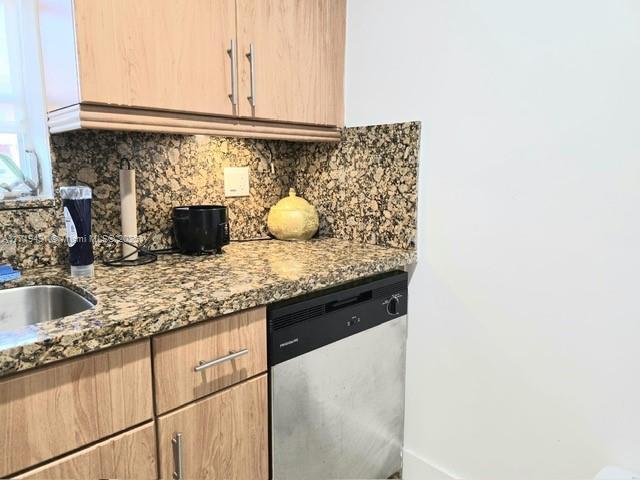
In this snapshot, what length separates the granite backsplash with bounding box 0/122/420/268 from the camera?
1239 millimetres

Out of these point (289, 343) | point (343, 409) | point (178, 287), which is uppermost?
point (178, 287)

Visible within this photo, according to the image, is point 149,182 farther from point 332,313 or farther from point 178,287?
point 332,313

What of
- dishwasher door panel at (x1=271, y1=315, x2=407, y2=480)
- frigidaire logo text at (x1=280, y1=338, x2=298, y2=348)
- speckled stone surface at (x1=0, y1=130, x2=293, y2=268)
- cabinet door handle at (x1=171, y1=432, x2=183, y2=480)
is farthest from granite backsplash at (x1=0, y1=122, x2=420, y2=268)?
cabinet door handle at (x1=171, y1=432, x2=183, y2=480)

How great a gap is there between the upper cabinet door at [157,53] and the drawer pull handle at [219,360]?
67 cm

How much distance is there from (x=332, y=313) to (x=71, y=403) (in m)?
0.67

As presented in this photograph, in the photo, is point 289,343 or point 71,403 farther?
point 289,343

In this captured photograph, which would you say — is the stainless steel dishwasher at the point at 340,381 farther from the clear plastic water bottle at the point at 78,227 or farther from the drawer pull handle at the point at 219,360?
the clear plastic water bottle at the point at 78,227

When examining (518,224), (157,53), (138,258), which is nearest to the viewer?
(157,53)

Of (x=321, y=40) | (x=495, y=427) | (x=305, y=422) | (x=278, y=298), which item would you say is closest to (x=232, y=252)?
(x=278, y=298)

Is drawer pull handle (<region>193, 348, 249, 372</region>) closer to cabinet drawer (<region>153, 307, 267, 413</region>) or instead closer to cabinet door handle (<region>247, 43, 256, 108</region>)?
cabinet drawer (<region>153, 307, 267, 413</region>)

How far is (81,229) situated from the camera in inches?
43.4

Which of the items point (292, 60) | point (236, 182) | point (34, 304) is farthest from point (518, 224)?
point (34, 304)

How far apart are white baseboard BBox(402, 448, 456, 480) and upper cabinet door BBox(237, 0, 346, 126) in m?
1.27

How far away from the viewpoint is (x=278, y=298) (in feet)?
3.49
